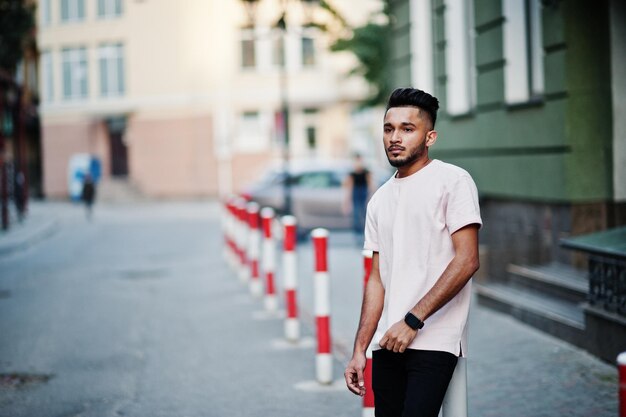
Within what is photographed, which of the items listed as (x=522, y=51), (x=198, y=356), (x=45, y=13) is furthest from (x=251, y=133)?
(x=198, y=356)

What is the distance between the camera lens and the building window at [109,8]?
4884cm

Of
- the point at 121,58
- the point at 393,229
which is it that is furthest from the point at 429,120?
the point at 121,58

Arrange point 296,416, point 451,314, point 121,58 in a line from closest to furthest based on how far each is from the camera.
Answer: point 451,314 < point 296,416 < point 121,58

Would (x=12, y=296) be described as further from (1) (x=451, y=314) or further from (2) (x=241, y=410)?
(1) (x=451, y=314)

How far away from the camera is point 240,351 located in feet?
29.8

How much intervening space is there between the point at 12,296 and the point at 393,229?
35.1 ft

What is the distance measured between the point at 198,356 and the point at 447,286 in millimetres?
5453

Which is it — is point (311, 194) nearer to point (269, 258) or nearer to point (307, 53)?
point (269, 258)

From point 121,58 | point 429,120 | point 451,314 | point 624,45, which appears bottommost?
point 451,314

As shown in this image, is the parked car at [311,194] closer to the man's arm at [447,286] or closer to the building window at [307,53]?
the man's arm at [447,286]

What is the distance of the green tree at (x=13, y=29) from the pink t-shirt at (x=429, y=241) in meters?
23.9

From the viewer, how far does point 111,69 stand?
50.1 metres

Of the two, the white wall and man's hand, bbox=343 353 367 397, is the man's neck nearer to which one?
man's hand, bbox=343 353 367 397

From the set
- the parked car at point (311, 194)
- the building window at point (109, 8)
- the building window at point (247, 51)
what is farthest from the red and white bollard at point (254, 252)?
the building window at point (109, 8)
